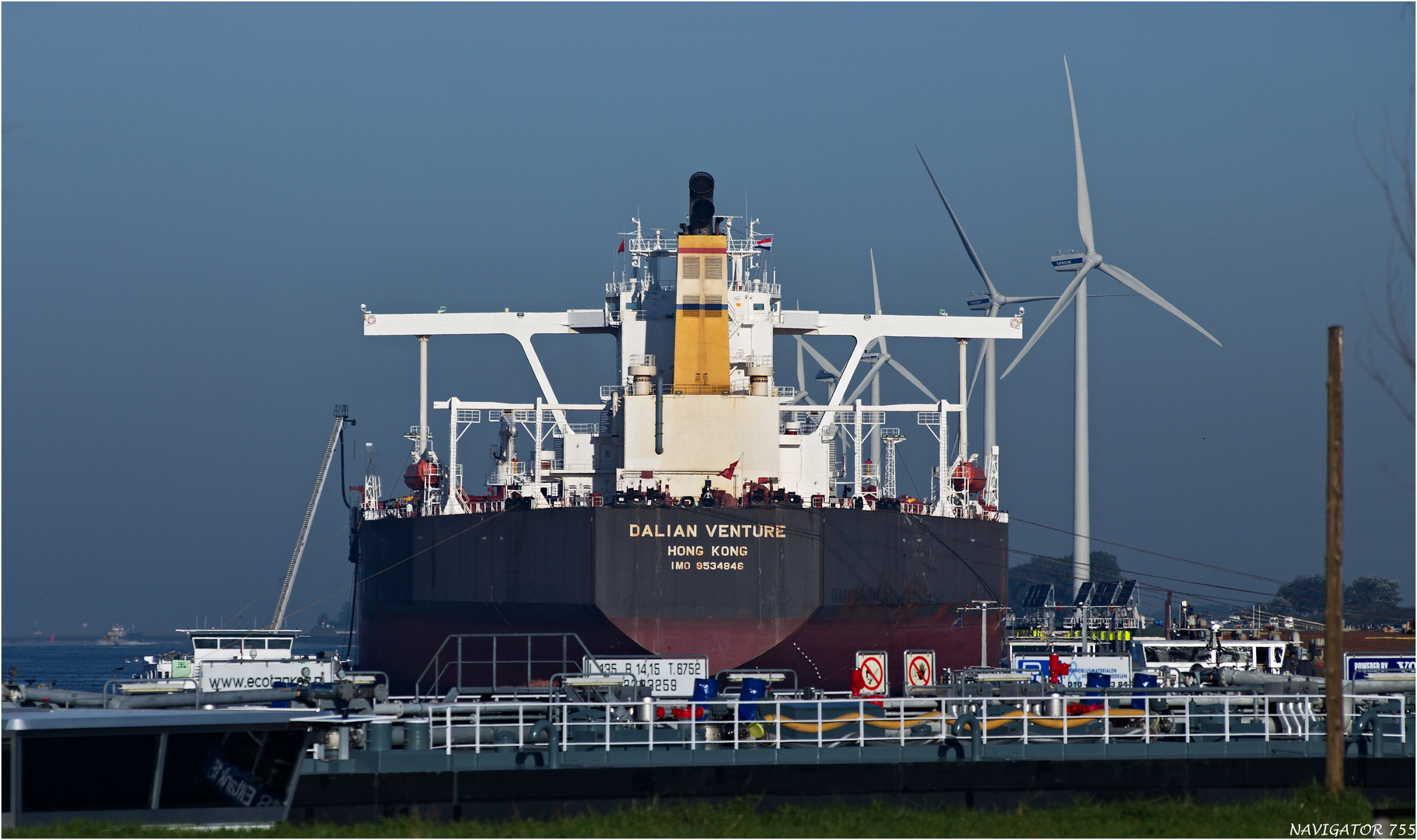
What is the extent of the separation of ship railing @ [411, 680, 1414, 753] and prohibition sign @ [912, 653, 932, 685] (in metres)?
12.5

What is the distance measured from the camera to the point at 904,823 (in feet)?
78.8

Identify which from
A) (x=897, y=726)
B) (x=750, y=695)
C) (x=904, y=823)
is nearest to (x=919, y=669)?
(x=750, y=695)

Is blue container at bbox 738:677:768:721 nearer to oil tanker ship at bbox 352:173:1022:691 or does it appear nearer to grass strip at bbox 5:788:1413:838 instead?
grass strip at bbox 5:788:1413:838

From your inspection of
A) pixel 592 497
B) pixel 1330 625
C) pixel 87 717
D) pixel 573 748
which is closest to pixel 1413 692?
pixel 1330 625

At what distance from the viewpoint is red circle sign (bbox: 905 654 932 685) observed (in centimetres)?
4262

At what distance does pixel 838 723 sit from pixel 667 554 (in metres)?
28.4

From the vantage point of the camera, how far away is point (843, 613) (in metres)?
56.1

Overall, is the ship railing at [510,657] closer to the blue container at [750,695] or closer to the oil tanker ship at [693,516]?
the oil tanker ship at [693,516]

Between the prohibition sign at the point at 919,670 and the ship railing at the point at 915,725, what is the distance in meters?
12.5

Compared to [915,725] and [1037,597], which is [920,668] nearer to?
[915,725]

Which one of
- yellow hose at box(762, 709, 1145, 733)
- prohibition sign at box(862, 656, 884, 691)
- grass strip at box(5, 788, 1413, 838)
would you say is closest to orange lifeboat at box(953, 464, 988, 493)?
prohibition sign at box(862, 656, 884, 691)

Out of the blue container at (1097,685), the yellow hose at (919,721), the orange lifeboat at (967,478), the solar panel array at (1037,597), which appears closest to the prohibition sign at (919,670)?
→ the blue container at (1097,685)

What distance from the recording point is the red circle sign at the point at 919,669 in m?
42.6

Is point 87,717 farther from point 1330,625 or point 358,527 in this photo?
point 358,527
